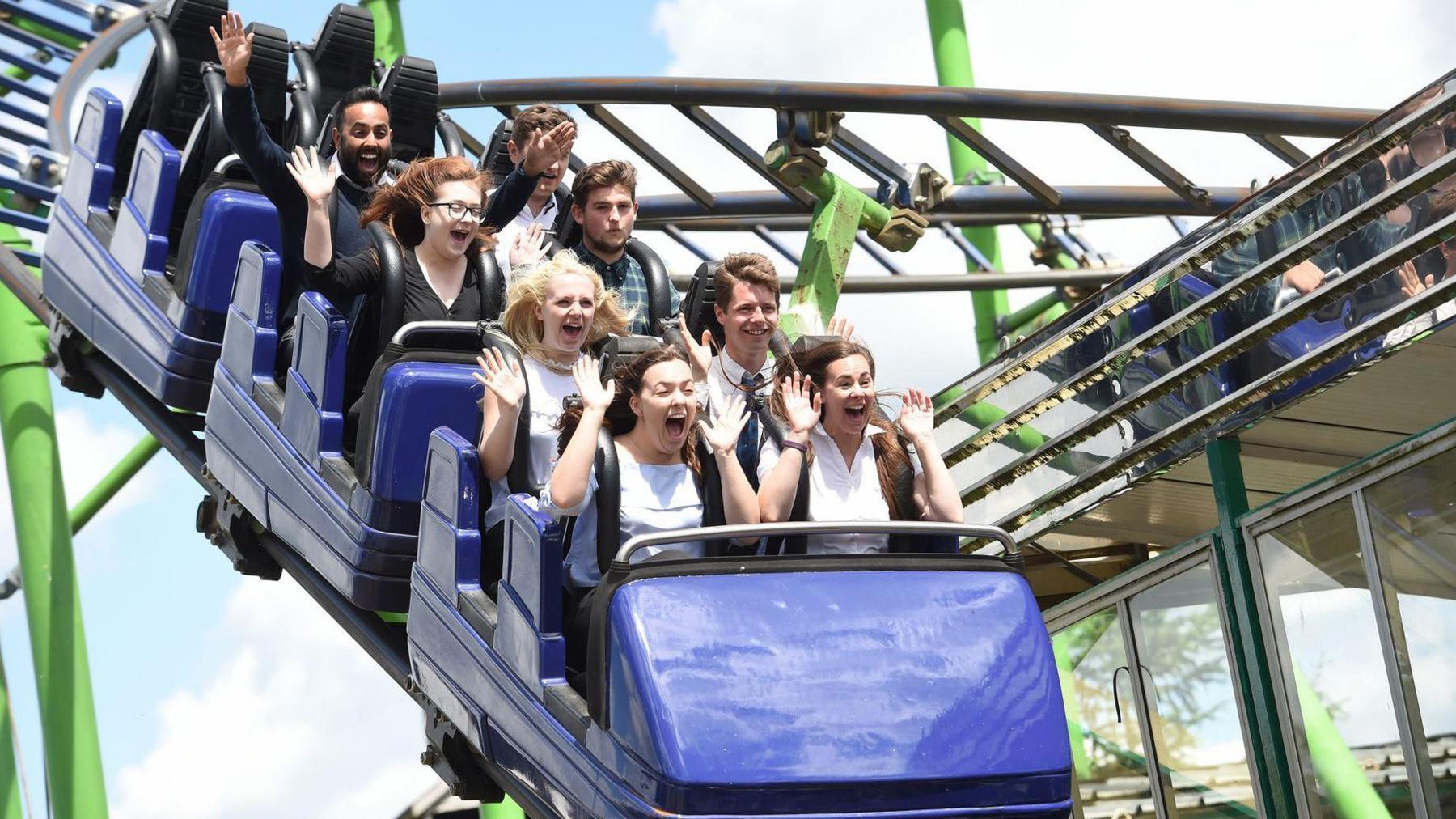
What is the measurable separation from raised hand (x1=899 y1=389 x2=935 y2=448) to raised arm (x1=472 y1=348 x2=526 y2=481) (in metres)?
0.76

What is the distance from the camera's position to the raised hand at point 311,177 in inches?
160

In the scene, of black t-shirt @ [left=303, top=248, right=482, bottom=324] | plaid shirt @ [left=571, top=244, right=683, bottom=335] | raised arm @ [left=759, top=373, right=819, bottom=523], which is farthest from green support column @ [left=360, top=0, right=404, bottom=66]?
raised arm @ [left=759, top=373, right=819, bottom=523]

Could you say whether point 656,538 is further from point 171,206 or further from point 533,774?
point 171,206

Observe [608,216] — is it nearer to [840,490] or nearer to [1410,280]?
[840,490]

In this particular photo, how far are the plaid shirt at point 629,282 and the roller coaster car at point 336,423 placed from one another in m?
0.57

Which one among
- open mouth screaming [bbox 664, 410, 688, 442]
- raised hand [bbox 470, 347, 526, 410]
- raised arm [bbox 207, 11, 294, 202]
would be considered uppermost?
raised arm [bbox 207, 11, 294, 202]

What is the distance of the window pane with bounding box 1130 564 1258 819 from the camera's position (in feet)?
14.7

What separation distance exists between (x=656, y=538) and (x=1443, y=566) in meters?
1.91

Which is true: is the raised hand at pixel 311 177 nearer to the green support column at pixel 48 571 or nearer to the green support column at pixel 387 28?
the green support column at pixel 48 571

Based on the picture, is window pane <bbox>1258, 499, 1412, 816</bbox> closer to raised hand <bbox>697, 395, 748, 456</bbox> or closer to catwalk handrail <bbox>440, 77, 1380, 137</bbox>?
raised hand <bbox>697, 395, 748, 456</bbox>

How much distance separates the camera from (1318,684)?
4180 millimetres

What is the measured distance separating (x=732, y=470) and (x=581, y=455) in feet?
0.97

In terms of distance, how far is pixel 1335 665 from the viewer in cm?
412

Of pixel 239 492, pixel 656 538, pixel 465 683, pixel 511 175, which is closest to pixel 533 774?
pixel 465 683
